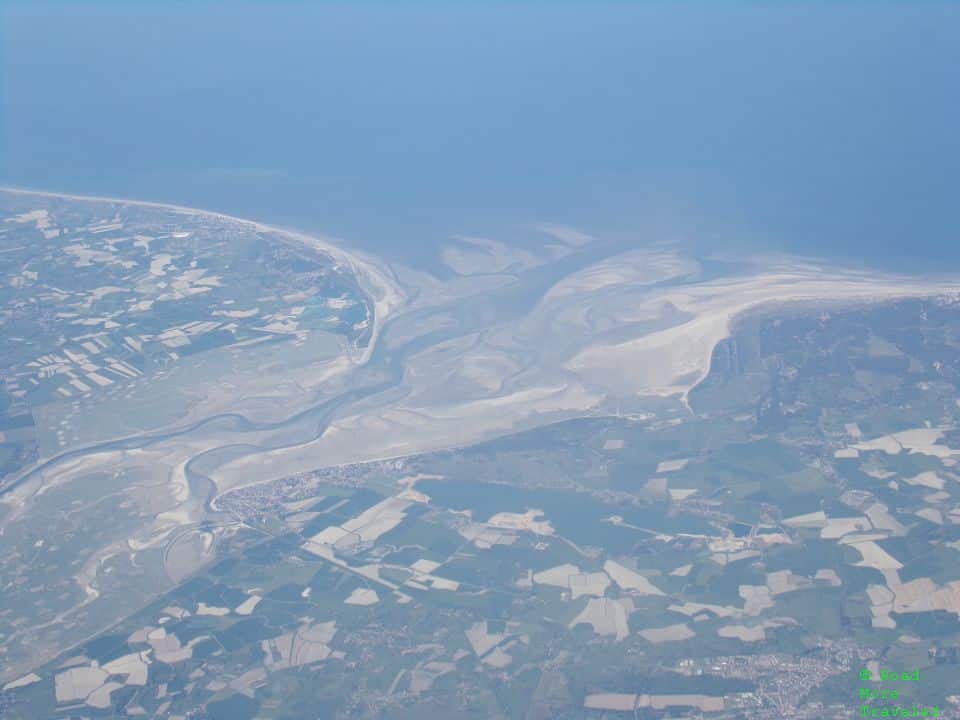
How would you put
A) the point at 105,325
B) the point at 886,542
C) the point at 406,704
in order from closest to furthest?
the point at 406,704 → the point at 886,542 → the point at 105,325

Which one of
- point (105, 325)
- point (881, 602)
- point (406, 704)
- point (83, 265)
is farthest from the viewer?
point (83, 265)

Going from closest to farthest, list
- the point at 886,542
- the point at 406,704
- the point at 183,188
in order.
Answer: the point at 406,704
the point at 886,542
the point at 183,188

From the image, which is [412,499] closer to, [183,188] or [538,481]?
[538,481]

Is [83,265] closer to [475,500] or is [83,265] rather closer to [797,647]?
[475,500]

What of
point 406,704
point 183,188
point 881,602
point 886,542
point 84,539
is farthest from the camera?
point 183,188

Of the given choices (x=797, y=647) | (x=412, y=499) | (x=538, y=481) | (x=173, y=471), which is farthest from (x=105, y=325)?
(x=797, y=647)

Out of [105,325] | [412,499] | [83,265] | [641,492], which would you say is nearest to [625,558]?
[641,492]

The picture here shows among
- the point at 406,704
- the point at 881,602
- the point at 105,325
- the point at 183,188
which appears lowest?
the point at 406,704

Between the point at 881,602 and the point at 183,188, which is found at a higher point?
the point at 183,188

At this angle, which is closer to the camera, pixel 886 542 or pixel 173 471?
pixel 886 542
